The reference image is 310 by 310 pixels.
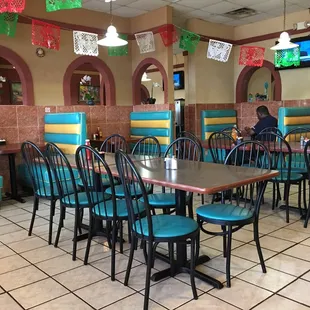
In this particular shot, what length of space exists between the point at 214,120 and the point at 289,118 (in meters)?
1.87

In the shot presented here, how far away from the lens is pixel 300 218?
423 cm

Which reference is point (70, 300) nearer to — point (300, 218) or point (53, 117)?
point (300, 218)

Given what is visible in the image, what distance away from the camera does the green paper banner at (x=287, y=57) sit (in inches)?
286

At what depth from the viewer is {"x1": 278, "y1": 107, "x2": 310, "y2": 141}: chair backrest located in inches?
258

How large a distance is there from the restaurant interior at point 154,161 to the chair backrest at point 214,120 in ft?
0.12

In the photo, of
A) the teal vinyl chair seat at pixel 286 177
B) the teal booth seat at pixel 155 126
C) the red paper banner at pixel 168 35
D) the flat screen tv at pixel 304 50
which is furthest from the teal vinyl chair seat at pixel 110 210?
the flat screen tv at pixel 304 50

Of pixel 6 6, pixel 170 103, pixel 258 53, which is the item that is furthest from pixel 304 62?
pixel 6 6

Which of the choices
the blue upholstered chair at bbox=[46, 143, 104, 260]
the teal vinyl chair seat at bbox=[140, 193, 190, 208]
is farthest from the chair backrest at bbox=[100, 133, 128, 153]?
the teal vinyl chair seat at bbox=[140, 193, 190, 208]

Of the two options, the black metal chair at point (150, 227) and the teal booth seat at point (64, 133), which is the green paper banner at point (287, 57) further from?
the black metal chair at point (150, 227)

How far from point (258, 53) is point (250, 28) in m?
1.16

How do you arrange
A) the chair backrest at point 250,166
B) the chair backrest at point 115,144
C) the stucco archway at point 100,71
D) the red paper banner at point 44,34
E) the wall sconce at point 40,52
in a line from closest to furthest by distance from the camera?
the chair backrest at point 250,166 < the chair backrest at point 115,144 < the red paper banner at point 44,34 < the wall sconce at point 40,52 < the stucco archway at point 100,71

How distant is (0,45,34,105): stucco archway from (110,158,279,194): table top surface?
3.65 metres

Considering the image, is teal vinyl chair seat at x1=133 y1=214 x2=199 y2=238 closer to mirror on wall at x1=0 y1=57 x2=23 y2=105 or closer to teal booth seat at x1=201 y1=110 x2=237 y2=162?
teal booth seat at x1=201 y1=110 x2=237 y2=162

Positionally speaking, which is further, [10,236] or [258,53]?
[258,53]
